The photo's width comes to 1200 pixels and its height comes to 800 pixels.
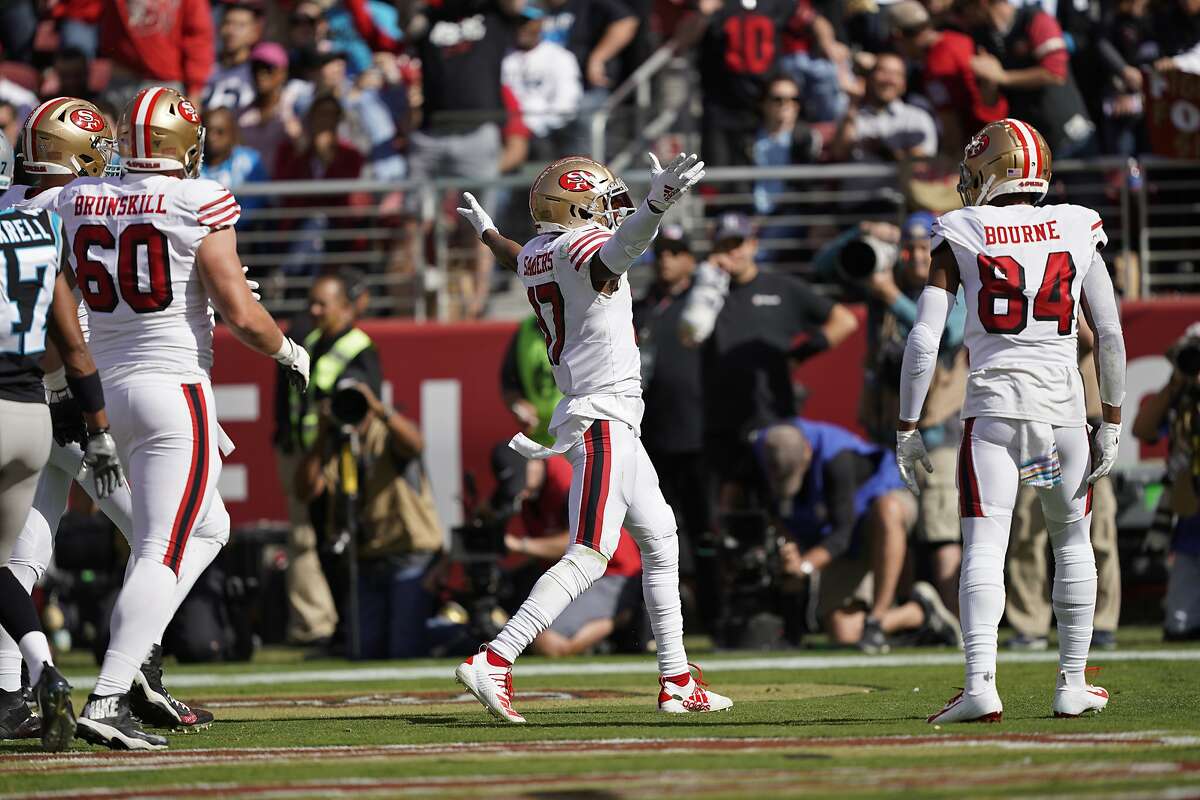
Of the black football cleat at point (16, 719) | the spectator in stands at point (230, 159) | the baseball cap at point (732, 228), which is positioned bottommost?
the black football cleat at point (16, 719)

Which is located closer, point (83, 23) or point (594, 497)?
point (594, 497)

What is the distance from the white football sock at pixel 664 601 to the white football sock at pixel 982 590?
1078 millimetres

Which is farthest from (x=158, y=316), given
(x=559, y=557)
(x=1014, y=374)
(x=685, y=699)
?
(x=559, y=557)

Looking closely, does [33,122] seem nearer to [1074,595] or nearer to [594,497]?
[594,497]

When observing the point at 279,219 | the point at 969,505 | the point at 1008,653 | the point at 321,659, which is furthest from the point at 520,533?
the point at 969,505

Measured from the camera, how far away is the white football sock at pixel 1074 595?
638 cm

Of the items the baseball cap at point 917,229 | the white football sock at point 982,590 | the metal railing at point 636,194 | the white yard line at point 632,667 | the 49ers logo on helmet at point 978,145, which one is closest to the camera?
the white football sock at point 982,590

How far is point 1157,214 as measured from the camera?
12180 mm

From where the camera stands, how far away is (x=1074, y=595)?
640 cm

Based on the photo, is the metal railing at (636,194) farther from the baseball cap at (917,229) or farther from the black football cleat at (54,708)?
the black football cleat at (54,708)

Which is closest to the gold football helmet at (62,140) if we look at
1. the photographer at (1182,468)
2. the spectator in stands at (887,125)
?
the photographer at (1182,468)

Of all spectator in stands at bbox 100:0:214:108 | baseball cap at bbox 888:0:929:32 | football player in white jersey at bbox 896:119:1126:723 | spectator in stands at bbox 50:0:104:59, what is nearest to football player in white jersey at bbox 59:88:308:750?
football player in white jersey at bbox 896:119:1126:723

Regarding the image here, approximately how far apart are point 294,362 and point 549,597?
119cm

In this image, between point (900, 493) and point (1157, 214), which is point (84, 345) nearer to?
point (900, 493)
